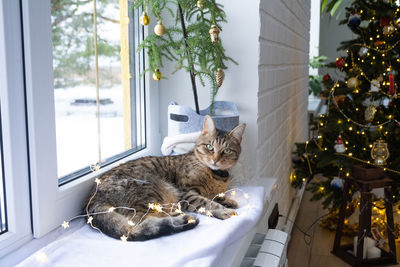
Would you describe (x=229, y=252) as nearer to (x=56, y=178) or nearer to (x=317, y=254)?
(x=56, y=178)

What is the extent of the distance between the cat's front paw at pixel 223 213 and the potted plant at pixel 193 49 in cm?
34

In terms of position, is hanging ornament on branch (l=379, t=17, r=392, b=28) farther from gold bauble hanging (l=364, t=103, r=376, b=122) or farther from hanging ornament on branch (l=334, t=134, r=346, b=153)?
hanging ornament on branch (l=334, t=134, r=346, b=153)

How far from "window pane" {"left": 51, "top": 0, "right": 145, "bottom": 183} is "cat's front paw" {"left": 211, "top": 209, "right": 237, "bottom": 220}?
380mm

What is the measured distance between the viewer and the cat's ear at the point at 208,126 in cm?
120

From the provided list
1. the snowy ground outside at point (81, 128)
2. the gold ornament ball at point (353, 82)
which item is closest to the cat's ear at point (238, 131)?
the snowy ground outside at point (81, 128)

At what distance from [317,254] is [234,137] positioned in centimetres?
148

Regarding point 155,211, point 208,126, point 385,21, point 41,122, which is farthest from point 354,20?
→ point 41,122

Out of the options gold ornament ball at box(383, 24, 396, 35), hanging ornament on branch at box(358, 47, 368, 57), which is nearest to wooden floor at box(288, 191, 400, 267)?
hanging ornament on branch at box(358, 47, 368, 57)

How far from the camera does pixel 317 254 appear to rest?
240 cm

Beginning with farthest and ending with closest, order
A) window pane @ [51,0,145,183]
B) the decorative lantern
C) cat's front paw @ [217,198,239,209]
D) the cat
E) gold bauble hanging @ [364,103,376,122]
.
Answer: gold bauble hanging @ [364,103,376,122]
the decorative lantern
cat's front paw @ [217,198,239,209]
window pane @ [51,0,145,183]
the cat

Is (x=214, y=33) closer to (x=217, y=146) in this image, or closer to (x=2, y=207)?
(x=217, y=146)

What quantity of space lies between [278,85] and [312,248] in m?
1.10

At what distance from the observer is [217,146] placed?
1185 mm

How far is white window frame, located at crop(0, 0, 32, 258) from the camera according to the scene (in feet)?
2.66
